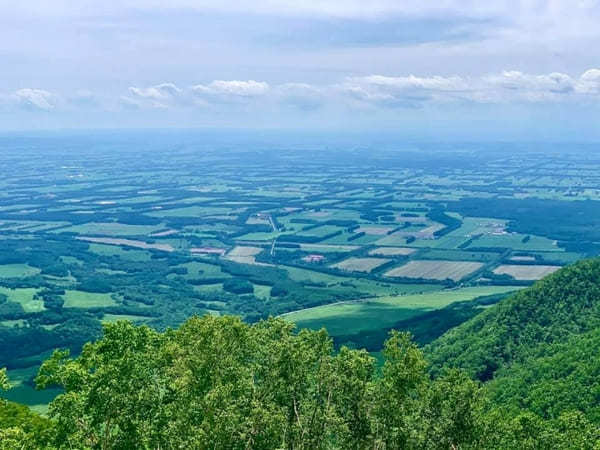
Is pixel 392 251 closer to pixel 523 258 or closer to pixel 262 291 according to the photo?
pixel 523 258

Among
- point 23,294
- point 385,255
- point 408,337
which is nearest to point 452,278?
point 385,255

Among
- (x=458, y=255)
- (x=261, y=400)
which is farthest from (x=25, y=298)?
(x=261, y=400)

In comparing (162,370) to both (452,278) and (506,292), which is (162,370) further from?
(452,278)

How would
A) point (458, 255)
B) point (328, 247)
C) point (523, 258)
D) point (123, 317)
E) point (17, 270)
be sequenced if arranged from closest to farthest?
point (123, 317), point (17, 270), point (523, 258), point (458, 255), point (328, 247)

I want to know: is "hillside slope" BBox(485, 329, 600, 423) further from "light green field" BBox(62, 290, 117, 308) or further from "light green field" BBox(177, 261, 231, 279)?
"light green field" BBox(177, 261, 231, 279)

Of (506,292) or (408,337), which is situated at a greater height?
(408,337)

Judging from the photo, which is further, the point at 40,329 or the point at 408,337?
the point at 40,329

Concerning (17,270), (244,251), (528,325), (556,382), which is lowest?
(17,270)
